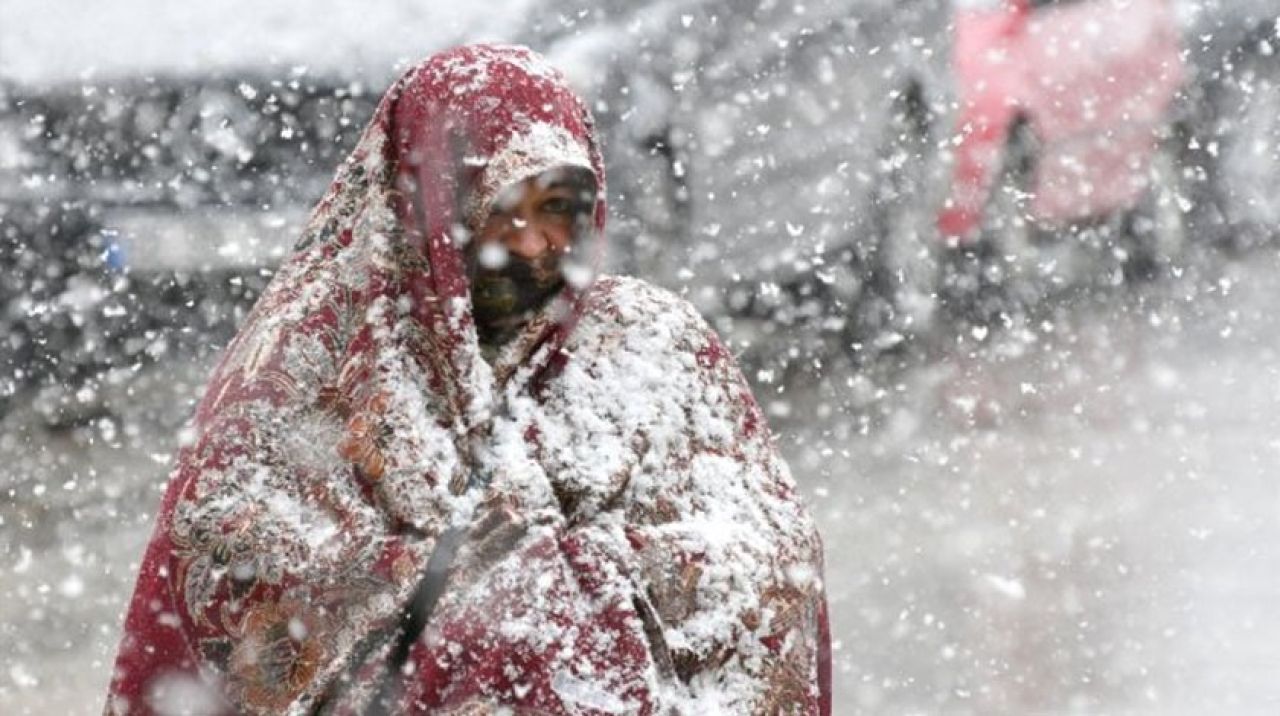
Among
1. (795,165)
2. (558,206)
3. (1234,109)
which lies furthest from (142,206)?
(558,206)

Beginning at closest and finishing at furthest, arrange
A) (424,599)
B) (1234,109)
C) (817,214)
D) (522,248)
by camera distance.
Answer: (424,599) < (522,248) < (817,214) < (1234,109)

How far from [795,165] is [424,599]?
12.8 metres

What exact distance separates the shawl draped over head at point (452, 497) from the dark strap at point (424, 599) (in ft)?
0.04

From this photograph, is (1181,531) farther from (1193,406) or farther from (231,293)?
(231,293)

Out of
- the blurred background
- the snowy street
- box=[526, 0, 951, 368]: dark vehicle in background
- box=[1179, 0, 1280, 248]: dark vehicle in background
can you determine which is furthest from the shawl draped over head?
box=[1179, 0, 1280, 248]: dark vehicle in background

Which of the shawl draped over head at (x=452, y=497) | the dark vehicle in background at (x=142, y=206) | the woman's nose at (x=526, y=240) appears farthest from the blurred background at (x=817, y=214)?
the woman's nose at (x=526, y=240)

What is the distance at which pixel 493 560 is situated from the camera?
7.74ft

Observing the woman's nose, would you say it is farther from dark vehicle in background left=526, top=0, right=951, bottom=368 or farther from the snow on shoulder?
dark vehicle in background left=526, top=0, right=951, bottom=368

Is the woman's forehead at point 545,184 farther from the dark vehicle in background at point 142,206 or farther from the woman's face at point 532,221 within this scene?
the dark vehicle in background at point 142,206

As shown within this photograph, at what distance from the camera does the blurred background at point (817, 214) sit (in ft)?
36.7

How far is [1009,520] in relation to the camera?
9156mm

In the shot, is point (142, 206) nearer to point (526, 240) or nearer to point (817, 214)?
point (817, 214)

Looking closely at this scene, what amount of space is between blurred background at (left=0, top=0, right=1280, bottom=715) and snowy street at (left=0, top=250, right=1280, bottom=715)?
0.05 meters

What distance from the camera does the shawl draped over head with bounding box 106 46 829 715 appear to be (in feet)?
7.65
